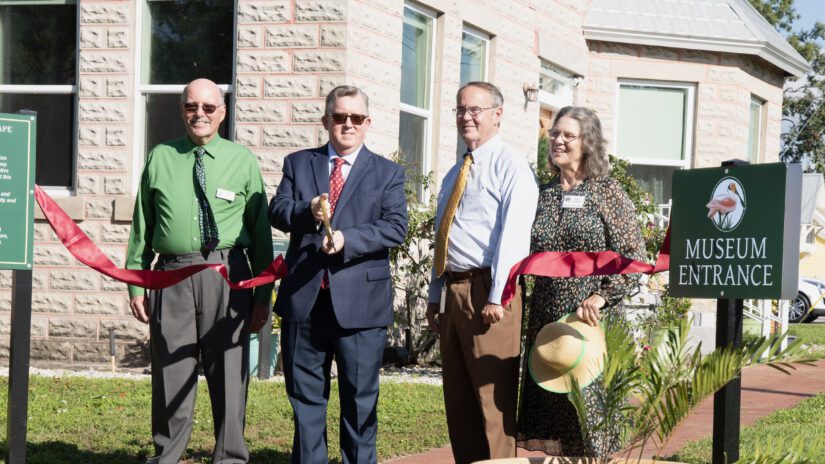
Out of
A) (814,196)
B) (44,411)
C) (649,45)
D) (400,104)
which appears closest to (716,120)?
(649,45)

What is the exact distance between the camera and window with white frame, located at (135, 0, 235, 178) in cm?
1037

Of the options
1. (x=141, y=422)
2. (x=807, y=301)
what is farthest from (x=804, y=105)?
(x=141, y=422)

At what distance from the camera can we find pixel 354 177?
5.22 m

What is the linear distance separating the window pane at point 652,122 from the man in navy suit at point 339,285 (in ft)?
33.5

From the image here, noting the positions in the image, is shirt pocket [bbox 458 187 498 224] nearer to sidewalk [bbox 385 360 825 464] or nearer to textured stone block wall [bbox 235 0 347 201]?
sidewalk [bbox 385 360 825 464]

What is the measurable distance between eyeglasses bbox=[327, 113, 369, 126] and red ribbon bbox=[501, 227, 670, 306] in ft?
3.32

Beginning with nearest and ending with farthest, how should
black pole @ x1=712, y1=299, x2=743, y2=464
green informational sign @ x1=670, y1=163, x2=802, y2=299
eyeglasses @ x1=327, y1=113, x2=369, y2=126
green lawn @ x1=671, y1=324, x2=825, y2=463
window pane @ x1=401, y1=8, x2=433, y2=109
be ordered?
green informational sign @ x1=670, y1=163, x2=802, y2=299, black pole @ x1=712, y1=299, x2=743, y2=464, eyeglasses @ x1=327, y1=113, x2=369, y2=126, green lawn @ x1=671, y1=324, x2=825, y2=463, window pane @ x1=401, y1=8, x2=433, y2=109

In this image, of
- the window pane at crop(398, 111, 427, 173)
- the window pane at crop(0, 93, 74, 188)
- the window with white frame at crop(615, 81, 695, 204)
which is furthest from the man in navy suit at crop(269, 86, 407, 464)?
the window with white frame at crop(615, 81, 695, 204)

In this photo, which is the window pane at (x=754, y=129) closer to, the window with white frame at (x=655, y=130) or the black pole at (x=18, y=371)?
the window with white frame at (x=655, y=130)

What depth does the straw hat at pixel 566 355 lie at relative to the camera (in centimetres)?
461

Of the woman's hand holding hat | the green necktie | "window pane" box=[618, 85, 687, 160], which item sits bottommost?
the woman's hand holding hat

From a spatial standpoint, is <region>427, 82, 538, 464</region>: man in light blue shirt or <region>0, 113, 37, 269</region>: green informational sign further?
<region>0, 113, 37, 269</region>: green informational sign

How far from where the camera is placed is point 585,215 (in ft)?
16.7

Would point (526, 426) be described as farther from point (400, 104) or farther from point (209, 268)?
point (400, 104)
